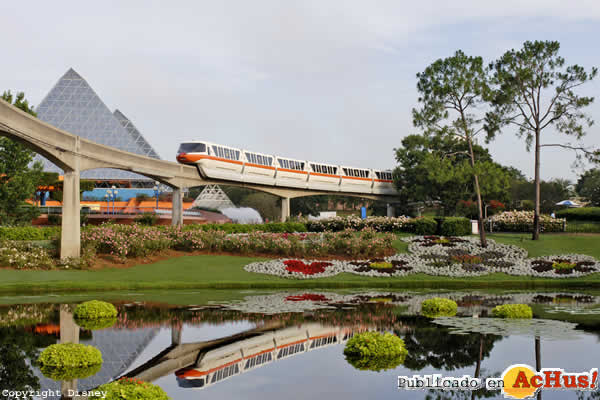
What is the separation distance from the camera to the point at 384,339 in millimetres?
11641

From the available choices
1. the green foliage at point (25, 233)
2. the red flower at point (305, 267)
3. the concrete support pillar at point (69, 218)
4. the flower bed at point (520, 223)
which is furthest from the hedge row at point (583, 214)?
the green foliage at point (25, 233)

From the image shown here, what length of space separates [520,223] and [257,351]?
36.0m

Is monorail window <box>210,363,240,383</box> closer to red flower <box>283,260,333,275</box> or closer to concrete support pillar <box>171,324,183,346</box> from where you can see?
concrete support pillar <box>171,324,183,346</box>

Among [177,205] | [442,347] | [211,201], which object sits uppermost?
[211,201]

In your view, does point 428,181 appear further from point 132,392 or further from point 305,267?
point 132,392

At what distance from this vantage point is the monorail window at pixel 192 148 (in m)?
49.9

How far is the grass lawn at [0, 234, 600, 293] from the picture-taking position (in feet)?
74.5

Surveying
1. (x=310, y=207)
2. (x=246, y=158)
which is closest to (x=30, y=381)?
(x=246, y=158)

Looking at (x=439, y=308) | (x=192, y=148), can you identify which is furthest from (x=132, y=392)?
(x=192, y=148)

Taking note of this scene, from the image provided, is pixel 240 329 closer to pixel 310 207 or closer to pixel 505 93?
→ pixel 505 93

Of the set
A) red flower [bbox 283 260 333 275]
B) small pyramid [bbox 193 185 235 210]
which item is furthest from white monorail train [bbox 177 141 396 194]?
small pyramid [bbox 193 185 235 210]

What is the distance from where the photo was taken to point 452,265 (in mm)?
28453

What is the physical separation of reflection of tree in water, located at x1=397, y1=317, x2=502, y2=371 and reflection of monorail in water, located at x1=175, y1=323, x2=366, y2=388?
62.6 inches

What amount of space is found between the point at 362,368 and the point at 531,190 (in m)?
88.5
